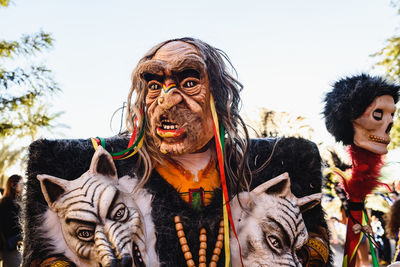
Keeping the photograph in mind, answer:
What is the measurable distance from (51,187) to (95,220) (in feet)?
0.89

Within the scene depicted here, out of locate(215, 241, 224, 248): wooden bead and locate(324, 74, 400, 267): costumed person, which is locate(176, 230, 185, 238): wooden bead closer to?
locate(215, 241, 224, 248): wooden bead

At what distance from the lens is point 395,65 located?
8.85m

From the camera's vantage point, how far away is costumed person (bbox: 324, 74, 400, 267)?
250 cm

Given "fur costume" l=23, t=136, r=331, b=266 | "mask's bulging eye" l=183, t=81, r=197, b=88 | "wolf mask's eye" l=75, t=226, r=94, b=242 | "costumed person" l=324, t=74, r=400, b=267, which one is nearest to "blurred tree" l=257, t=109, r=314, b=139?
"costumed person" l=324, t=74, r=400, b=267

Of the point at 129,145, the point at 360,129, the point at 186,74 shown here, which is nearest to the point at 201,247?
the point at 129,145

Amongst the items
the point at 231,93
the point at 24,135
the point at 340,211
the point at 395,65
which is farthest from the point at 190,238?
the point at 395,65

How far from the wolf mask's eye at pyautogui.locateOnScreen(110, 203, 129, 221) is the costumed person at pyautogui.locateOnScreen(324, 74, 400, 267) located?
4.75 ft

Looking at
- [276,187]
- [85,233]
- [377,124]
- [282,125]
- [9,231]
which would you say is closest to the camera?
[85,233]

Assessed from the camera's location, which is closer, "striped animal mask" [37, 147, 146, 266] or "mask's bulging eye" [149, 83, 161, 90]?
"striped animal mask" [37, 147, 146, 266]

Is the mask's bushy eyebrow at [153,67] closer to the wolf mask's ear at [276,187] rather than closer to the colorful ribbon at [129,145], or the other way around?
the colorful ribbon at [129,145]

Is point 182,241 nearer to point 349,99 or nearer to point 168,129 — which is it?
point 168,129

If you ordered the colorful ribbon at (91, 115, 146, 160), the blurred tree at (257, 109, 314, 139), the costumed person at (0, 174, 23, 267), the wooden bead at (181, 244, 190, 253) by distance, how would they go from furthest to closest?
the costumed person at (0, 174, 23, 267), the blurred tree at (257, 109, 314, 139), the colorful ribbon at (91, 115, 146, 160), the wooden bead at (181, 244, 190, 253)

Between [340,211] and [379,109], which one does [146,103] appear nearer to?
[379,109]

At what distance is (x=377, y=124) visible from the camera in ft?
8.18
